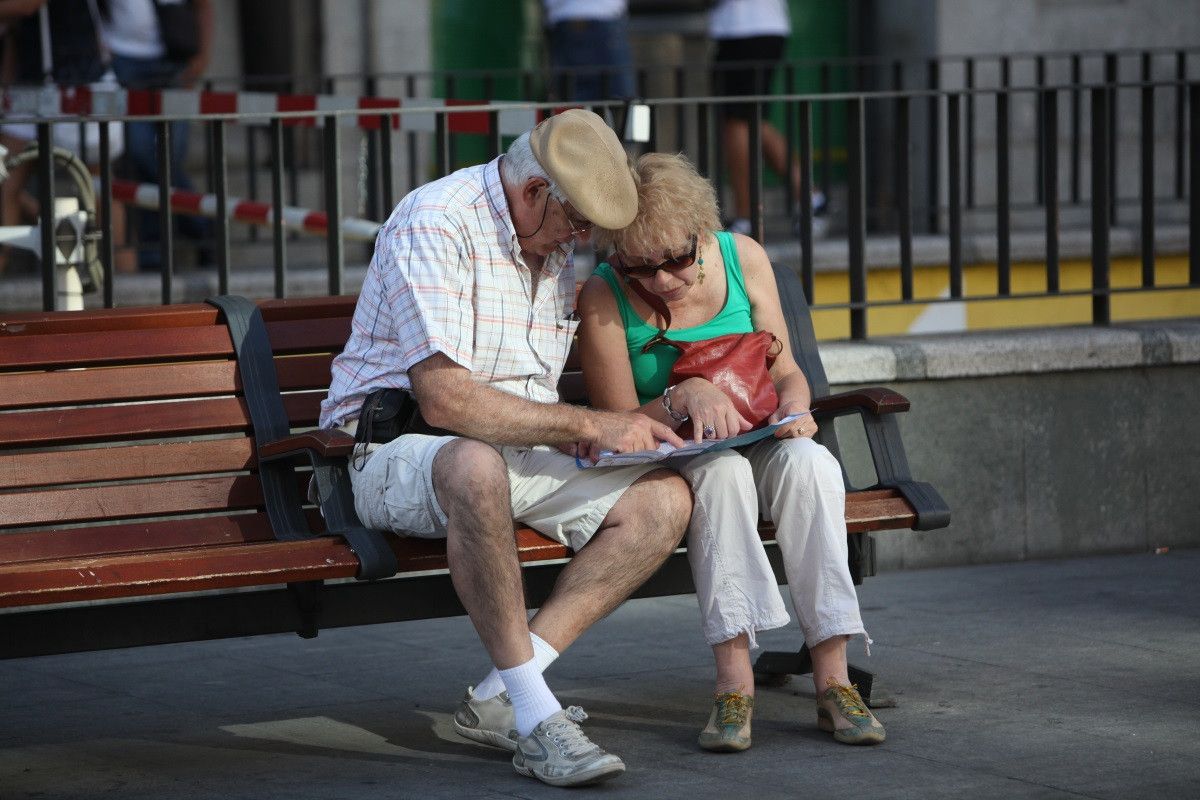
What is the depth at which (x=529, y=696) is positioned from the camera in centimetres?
439

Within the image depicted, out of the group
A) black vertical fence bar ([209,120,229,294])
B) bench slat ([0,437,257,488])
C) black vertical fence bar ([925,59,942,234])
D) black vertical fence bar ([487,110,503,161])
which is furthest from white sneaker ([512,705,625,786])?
black vertical fence bar ([925,59,942,234])

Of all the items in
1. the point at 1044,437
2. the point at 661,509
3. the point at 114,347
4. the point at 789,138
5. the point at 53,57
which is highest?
the point at 53,57

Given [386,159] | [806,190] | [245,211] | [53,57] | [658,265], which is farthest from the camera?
[53,57]

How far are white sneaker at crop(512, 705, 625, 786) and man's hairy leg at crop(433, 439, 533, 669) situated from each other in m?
0.17

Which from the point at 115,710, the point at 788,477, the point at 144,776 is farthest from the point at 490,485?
the point at 115,710

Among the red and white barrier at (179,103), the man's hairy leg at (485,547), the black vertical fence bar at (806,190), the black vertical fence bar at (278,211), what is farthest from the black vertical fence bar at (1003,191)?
the man's hairy leg at (485,547)

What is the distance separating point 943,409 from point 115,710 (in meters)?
3.07

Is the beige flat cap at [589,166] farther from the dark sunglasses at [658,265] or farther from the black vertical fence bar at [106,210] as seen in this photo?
the black vertical fence bar at [106,210]

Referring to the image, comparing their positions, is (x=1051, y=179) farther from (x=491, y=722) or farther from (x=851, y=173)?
(x=491, y=722)

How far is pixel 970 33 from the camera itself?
38.4 feet

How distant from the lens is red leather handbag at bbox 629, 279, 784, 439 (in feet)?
15.9

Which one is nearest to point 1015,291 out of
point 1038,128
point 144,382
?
point 1038,128

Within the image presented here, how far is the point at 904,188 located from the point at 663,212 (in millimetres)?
2506

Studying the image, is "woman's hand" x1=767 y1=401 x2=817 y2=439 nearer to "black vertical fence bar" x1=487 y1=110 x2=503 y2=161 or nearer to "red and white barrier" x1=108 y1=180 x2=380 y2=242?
"black vertical fence bar" x1=487 y1=110 x2=503 y2=161
